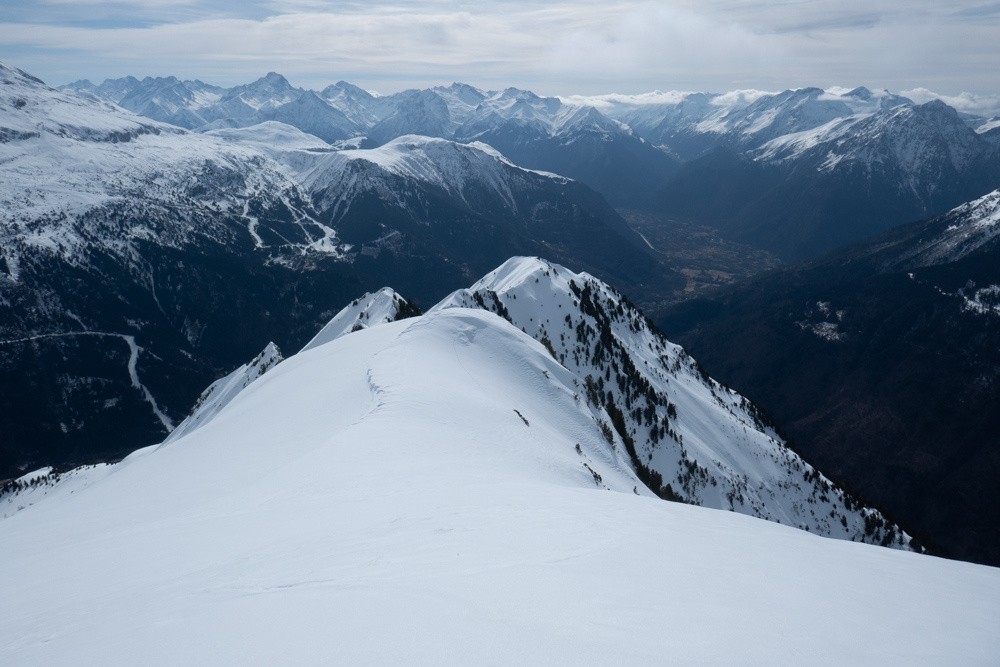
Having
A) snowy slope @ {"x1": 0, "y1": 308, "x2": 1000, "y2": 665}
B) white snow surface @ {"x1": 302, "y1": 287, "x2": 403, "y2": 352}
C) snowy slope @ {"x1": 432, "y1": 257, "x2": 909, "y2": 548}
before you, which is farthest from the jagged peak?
snowy slope @ {"x1": 0, "y1": 308, "x2": 1000, "y2": 665}

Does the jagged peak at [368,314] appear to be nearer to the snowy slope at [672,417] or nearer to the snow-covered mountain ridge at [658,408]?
the snow-covered mountain ridge at [658,408]

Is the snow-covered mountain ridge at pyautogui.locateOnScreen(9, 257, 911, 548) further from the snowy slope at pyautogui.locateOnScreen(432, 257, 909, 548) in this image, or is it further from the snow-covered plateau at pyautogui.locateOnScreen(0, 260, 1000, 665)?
the snow-covered plateau at pyautogui.locateOnScreen(0, 260, 1000, 665)

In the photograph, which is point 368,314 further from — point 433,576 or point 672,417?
point 433,576

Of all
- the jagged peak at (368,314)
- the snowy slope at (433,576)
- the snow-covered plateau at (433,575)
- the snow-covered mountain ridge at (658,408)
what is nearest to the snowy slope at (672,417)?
the snow-covered mountain ridge at (658,408)

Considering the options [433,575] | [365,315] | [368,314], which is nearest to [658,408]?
[368,314]

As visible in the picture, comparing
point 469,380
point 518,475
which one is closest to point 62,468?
point 469,380
